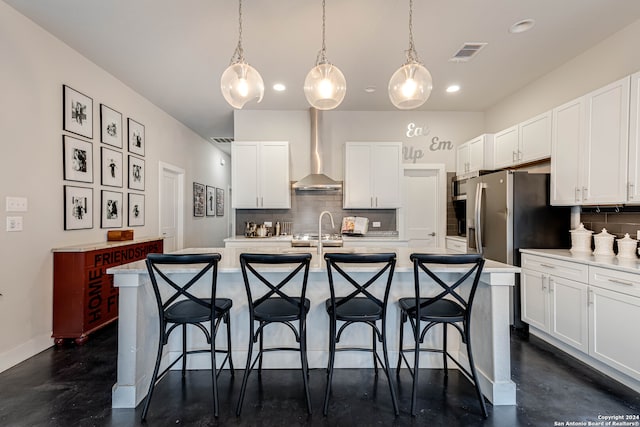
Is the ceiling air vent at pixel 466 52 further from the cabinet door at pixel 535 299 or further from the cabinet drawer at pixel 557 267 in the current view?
the cabinet door at pixel 535 299

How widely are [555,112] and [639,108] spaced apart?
88cm

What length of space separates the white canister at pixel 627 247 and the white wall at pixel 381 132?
2794 mm

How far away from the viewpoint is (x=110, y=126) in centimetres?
384

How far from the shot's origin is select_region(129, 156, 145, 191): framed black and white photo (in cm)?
430

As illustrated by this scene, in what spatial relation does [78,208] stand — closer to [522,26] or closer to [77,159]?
[77,159]

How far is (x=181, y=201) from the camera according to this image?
5.96m

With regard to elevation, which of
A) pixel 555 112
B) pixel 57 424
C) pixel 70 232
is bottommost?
pixel 57 424

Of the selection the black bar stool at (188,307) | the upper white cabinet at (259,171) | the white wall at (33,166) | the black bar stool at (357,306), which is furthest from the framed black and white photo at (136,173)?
the black bar stool at (357,306)

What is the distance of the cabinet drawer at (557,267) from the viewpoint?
8.54 feet

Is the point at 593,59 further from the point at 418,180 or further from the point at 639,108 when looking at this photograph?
the point at 418,180

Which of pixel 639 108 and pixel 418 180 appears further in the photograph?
pixel 418 180

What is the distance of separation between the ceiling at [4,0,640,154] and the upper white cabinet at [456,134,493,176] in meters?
0.74

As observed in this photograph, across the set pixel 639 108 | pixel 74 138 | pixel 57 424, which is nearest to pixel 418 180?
pixel 639 108

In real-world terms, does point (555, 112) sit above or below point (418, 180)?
above
